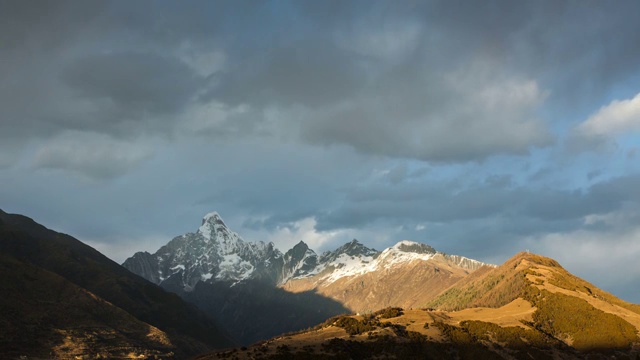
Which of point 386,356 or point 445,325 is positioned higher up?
point 445,325

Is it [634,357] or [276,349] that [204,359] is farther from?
[634,357]

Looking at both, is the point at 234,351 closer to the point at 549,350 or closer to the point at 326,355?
the point at 326,355

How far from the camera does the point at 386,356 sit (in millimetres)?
147500

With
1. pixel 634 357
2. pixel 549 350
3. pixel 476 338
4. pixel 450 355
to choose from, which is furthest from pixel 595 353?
pixel 450 355

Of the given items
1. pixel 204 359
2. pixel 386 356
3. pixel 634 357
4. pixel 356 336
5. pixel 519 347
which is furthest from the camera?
pixel 634 357

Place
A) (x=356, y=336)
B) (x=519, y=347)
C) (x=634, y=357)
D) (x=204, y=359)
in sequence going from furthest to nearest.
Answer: (x=634, y=357)
(x=519, y=347)
(x=356, y=336)
(x=204, y=359)

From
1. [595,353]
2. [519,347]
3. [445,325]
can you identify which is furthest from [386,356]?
[595,353]

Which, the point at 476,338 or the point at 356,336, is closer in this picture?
the point at 356,336

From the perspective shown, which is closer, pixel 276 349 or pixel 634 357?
pixel 276 349

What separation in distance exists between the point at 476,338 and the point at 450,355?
61.1 ft

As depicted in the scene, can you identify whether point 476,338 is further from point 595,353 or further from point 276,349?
point 276,349

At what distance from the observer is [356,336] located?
523 ft

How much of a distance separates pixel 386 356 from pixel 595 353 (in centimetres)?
9013

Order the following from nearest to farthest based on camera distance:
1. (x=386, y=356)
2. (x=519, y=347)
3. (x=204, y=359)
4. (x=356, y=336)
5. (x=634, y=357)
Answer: (x=204, y=359)
(x=386, y=356)
(x=356, y=336)
(x=519, y=347)
(x=634, y=357)
